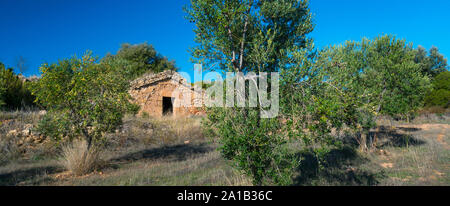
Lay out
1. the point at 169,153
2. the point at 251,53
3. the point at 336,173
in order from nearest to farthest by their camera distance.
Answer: the point at 251,53, the point at 336,173, the point at 169,153

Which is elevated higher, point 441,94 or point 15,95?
point 441,94

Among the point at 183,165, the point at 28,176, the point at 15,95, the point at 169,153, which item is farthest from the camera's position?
the point at 15,95

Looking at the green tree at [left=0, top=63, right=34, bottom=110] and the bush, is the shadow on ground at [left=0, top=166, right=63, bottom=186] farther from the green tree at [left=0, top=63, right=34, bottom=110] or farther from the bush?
the green tree at [left=0, top=63, right=34, bottom=110]

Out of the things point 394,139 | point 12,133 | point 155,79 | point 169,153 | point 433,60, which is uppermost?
point 433,60

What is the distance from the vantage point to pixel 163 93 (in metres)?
21.6

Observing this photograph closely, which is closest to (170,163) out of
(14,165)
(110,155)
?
(110,155)

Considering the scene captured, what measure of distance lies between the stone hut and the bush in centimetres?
1119

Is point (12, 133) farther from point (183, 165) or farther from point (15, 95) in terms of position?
point (183, 165)

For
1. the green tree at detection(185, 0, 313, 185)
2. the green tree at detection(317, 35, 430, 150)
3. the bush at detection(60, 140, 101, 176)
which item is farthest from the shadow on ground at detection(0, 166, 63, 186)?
the green tree at detection(317, 35, 430, 150)

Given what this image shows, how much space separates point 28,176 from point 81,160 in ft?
5.26

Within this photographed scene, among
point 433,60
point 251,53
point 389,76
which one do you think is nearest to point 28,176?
point 251,53

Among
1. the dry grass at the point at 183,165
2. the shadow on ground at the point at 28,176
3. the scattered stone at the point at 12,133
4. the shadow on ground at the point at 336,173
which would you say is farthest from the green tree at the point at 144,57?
the shadow on ground at the point at 336,173

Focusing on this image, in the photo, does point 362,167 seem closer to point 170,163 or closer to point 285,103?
point 285,103
